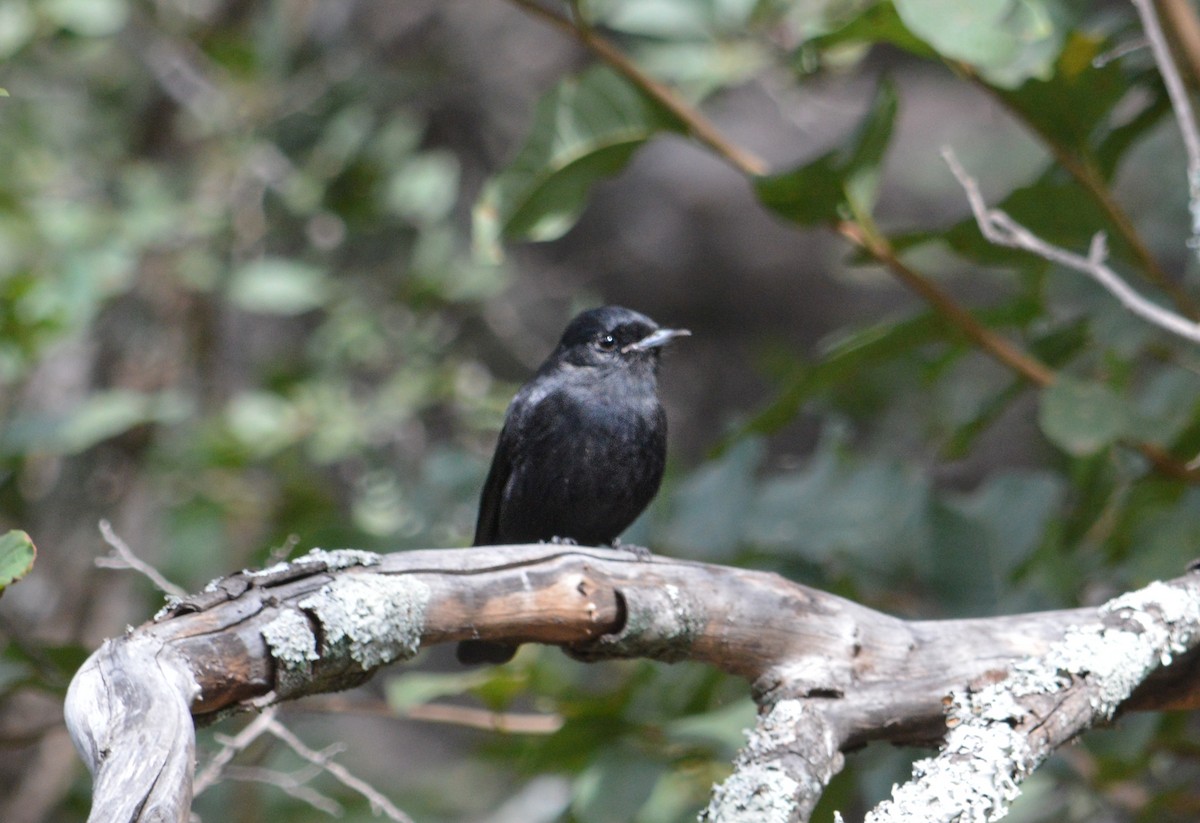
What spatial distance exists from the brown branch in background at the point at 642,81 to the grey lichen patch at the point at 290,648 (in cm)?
201

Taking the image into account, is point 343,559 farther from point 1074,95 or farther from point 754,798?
point 1074,95

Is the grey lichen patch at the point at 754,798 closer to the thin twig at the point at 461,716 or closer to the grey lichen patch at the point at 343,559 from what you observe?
the grey lichen patch at the point at 343,559

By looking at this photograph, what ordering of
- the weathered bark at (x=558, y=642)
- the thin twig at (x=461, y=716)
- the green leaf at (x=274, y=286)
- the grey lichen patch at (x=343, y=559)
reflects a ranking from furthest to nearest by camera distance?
the green leaf at (x=274, y=286) → the thin twig at (x=461, y=716) → the grey lichen patch at (x=343, y=559) → the weathered bark at (x=558, y=642)

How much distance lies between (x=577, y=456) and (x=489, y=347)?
8.37 feet

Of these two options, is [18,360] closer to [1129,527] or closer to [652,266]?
[1129,527]

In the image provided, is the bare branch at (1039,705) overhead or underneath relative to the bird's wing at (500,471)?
underneath

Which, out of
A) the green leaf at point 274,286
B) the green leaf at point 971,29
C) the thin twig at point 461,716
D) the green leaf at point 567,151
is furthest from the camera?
the green leaf at point 274,286

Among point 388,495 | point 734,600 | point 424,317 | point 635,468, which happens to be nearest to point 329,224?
point 424,317

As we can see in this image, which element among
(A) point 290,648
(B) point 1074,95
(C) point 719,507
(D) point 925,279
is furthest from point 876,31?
(A) point 290,648

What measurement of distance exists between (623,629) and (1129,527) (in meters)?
1.70

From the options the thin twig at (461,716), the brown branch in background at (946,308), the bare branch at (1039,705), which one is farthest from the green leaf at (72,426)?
the bare branch at (1039,705)

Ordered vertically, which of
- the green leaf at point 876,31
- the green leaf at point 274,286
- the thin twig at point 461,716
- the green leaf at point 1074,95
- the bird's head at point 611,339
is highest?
the green leaf at point 876,31

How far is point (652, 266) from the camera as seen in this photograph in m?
9.23

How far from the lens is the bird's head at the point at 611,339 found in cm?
418
